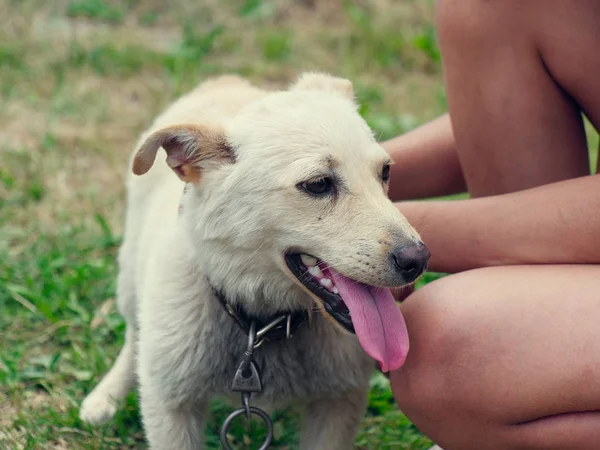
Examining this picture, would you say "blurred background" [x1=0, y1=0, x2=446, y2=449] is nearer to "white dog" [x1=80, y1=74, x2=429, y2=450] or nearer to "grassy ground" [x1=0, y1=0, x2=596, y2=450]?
"grassy ground" [x1=0, y1=0, x2=596, y2=450]

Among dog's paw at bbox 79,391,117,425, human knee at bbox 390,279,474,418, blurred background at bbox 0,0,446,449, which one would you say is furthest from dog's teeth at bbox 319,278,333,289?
dog's paw at bbox 79,391,117,425

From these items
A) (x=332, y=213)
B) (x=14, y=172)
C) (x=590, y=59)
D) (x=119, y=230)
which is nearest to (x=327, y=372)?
(x=332, y=213)

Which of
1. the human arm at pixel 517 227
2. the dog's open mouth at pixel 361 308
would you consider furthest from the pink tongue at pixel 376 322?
the human arm at pixel 517 227

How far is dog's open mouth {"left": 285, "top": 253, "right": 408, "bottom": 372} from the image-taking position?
6.91 ft

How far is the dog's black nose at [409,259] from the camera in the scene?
206 cm

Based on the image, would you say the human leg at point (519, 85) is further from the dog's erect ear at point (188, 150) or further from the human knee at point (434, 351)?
the dog's erect ear at point (188, 150)

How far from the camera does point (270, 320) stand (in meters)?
2.38

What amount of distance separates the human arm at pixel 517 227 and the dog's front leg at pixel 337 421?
47 cm

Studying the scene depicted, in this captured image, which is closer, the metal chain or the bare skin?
the bare skin

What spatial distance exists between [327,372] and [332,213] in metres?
0.48

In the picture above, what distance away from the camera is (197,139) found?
2238mm

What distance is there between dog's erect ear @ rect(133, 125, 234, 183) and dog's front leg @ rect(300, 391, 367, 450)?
74 cm

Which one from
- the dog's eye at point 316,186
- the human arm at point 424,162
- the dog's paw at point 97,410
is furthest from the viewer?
the human arm at point 424,162

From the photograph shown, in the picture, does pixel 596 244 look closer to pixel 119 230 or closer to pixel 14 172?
pixel 119 230
